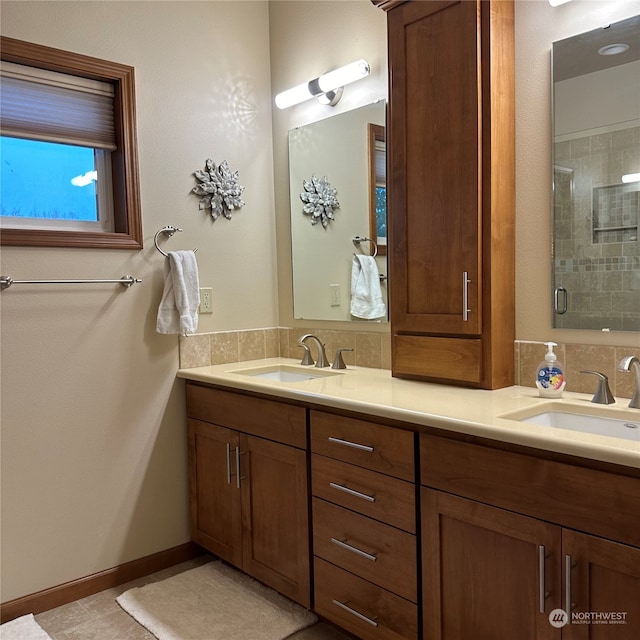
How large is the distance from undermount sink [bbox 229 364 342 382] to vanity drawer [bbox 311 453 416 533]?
587 mm

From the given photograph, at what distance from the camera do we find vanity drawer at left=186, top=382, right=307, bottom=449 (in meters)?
2.00

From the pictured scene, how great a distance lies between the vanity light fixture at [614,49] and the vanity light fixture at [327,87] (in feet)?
2.98

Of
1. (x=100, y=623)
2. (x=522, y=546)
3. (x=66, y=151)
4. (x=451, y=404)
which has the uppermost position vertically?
(x=66, y=151)

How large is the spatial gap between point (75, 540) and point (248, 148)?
1819 millimetres

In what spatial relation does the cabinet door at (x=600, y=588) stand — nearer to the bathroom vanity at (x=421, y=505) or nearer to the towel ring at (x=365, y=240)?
the bathroom vanity at (x=421, y=505)

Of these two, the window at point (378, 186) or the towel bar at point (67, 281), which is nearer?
the towel bar at point (67, 281)

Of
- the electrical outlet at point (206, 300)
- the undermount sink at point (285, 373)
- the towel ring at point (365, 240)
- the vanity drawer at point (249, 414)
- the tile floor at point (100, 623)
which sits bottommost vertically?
the tile floor at point (100, 623)

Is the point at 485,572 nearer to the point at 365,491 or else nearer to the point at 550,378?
the point at 365,491

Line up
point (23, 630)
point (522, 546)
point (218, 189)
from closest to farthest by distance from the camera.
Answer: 1. point (522, 546)
2. point (23, 630)
3. point (218, 189)

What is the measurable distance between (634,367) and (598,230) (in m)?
0.41

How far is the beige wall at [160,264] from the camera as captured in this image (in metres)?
1.94

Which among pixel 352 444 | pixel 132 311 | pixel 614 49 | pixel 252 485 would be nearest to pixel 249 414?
pixel 252 485

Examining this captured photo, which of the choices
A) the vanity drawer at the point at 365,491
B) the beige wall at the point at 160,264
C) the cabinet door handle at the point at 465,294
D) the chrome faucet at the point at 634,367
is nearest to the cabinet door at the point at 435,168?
the cabinet door handle at the point at 465,294

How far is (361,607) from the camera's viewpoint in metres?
1.78
